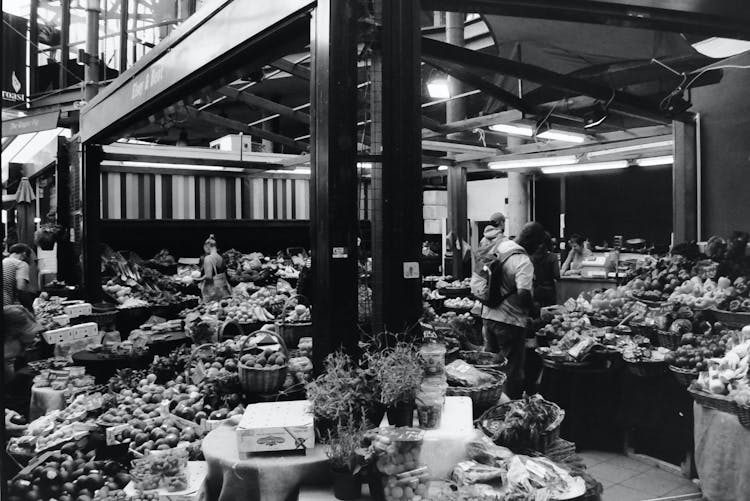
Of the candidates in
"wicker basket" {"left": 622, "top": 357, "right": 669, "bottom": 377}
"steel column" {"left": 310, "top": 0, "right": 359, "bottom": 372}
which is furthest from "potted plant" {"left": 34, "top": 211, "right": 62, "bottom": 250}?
"wicker basket" {"left": 622, "top": 357, "right": 669, "bottom": 377}

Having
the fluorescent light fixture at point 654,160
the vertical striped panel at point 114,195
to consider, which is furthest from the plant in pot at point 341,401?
the vertical striped panel at point 114,195

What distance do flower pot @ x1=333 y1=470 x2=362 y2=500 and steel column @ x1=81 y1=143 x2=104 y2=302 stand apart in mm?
7051

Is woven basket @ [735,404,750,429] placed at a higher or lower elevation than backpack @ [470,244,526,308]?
lower

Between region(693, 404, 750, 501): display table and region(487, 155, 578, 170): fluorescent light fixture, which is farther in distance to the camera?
region(487, 155, 578, 170): fluorescent light fixture

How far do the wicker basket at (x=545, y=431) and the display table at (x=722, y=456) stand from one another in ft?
4.98

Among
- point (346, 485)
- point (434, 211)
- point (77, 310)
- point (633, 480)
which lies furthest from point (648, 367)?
point (434, 211)

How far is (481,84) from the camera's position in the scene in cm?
651

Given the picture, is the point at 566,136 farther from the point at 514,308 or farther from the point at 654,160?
the point at 514,308

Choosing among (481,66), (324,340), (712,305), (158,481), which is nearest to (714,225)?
(712,305)

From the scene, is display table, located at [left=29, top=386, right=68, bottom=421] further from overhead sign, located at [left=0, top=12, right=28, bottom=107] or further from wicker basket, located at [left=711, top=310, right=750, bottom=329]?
wicker basket, located at [left=711, top=310, right=750, bottom=329]

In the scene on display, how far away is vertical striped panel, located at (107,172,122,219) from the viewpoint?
11562 millimetres

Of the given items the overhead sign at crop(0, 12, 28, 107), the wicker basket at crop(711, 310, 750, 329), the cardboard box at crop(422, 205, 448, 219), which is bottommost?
the wicker basket at crop(711, 310, 750, 329)

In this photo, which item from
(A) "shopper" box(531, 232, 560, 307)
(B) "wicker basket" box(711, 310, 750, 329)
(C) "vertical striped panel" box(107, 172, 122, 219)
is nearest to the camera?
(B) "wicker basket" box(711, 310, 750, 329)

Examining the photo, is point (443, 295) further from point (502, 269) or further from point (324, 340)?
point (324, 340)
